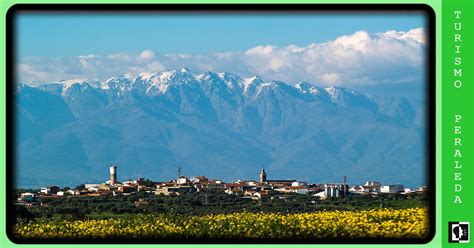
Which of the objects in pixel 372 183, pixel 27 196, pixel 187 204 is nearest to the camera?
pixel 27 196

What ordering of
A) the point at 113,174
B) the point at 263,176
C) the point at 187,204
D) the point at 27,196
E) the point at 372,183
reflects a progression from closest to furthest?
the point at 27,196 < the point at 263,176 < the point at 113,174 < the point at 372,183 < the point at 187,204

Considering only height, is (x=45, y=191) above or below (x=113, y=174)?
below

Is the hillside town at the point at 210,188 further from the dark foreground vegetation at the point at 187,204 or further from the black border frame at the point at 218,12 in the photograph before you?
the black border frame at the point at 218,12

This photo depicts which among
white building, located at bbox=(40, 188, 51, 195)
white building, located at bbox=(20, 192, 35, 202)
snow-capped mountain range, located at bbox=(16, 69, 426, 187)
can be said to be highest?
snow-capped mountain range, located at bbox=(16, 69, 426, 187)

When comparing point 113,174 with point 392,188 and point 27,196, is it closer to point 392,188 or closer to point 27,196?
point 27,196

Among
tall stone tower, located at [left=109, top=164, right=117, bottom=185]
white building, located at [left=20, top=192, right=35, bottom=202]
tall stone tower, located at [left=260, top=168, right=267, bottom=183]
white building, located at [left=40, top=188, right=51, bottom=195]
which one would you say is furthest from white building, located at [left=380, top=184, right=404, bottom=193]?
white building, located at [left=20, top=192, right=35, bottom=202]

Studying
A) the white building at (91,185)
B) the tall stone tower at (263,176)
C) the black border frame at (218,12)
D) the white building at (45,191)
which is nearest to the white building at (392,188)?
the black border frame at (218,12)
